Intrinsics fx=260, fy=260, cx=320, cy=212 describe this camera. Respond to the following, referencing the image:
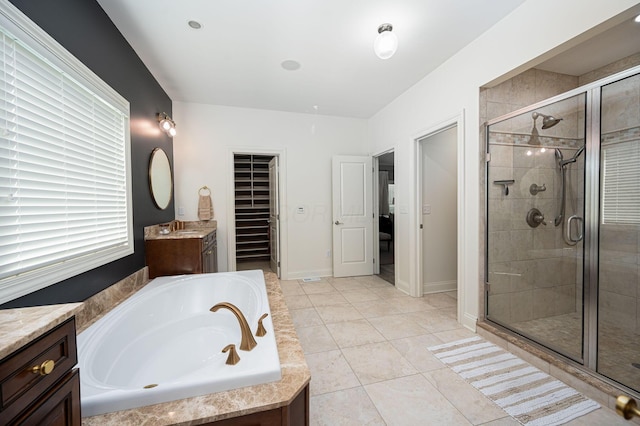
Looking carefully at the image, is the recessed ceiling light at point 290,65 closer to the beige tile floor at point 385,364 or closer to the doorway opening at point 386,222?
the doorway opening at point 386,222

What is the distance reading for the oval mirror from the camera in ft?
9.04

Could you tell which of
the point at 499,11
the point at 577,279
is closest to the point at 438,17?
the point at 499,11

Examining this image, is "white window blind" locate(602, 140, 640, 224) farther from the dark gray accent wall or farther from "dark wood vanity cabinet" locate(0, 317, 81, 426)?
the dark gray accent wall

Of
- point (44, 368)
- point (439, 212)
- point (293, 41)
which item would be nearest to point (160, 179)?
point (293, 41)

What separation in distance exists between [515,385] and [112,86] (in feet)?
11.7

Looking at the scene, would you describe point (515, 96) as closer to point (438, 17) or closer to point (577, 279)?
point (438, 17)

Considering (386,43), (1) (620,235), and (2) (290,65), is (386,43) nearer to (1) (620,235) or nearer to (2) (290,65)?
(2) (290,65)

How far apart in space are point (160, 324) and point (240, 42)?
8.09 feet

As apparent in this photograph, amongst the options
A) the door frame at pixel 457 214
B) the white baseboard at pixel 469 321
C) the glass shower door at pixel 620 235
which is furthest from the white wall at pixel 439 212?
the glass shower door at pixel 620 235

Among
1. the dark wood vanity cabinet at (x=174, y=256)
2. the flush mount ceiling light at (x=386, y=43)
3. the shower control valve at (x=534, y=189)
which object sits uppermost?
the flush mount ceiling light at (x=386, y=43)

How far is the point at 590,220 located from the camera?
1729mm

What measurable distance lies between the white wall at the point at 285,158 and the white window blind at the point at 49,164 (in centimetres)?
174

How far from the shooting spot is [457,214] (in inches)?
108

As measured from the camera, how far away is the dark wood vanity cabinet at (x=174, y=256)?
2.56 meters
